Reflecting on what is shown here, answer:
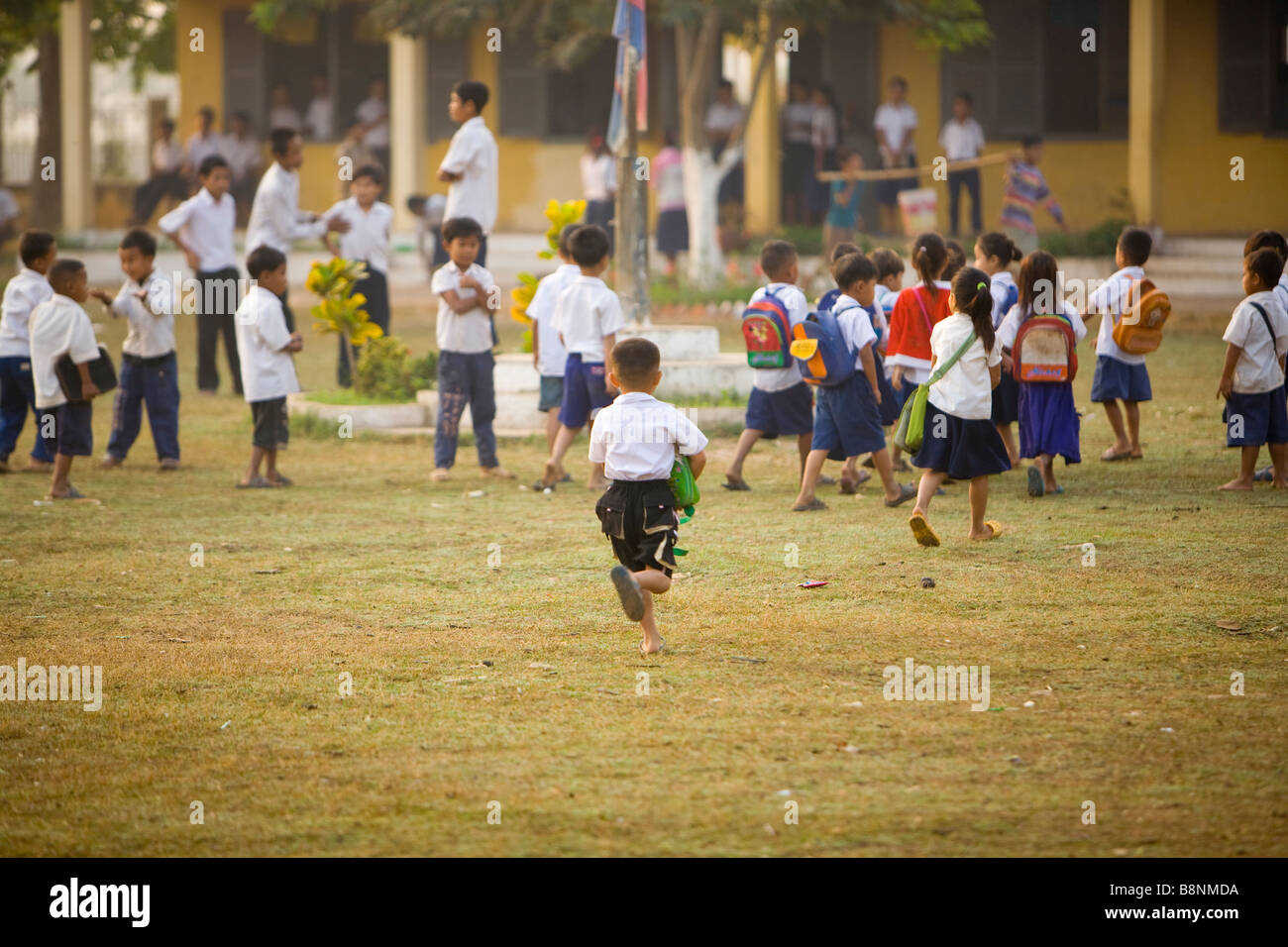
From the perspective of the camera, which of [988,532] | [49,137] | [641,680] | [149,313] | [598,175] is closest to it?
[641,680]

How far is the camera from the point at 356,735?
15.6ft

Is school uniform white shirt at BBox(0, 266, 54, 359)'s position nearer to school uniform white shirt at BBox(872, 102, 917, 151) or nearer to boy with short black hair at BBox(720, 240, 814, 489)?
boy with short black hair at BBox(720, 240, 814, 489)

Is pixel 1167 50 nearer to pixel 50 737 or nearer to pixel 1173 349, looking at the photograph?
pixel 1173 349

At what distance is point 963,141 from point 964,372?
1275 cm

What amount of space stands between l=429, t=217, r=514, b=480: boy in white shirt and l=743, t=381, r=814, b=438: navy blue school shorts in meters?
1.72

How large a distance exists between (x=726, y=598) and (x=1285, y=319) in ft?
12.8

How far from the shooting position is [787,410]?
8.66 meters

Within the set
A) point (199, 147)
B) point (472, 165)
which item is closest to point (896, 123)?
point (199, 147)

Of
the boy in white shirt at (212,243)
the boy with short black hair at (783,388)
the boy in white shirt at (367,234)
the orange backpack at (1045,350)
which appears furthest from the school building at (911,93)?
the orange backpack at (1045,350)

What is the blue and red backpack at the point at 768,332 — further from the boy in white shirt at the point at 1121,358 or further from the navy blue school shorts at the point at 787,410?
the boy in white shirt at the point at 1121,358

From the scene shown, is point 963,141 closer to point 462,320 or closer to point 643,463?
point 462,320

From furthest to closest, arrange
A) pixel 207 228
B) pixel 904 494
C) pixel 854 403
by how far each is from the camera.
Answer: pixel 207 228, pixel 904 494, pixel 854 403

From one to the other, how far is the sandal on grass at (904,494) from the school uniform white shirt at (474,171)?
12.6 ft

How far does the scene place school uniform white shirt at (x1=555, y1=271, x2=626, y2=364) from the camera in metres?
8.80
